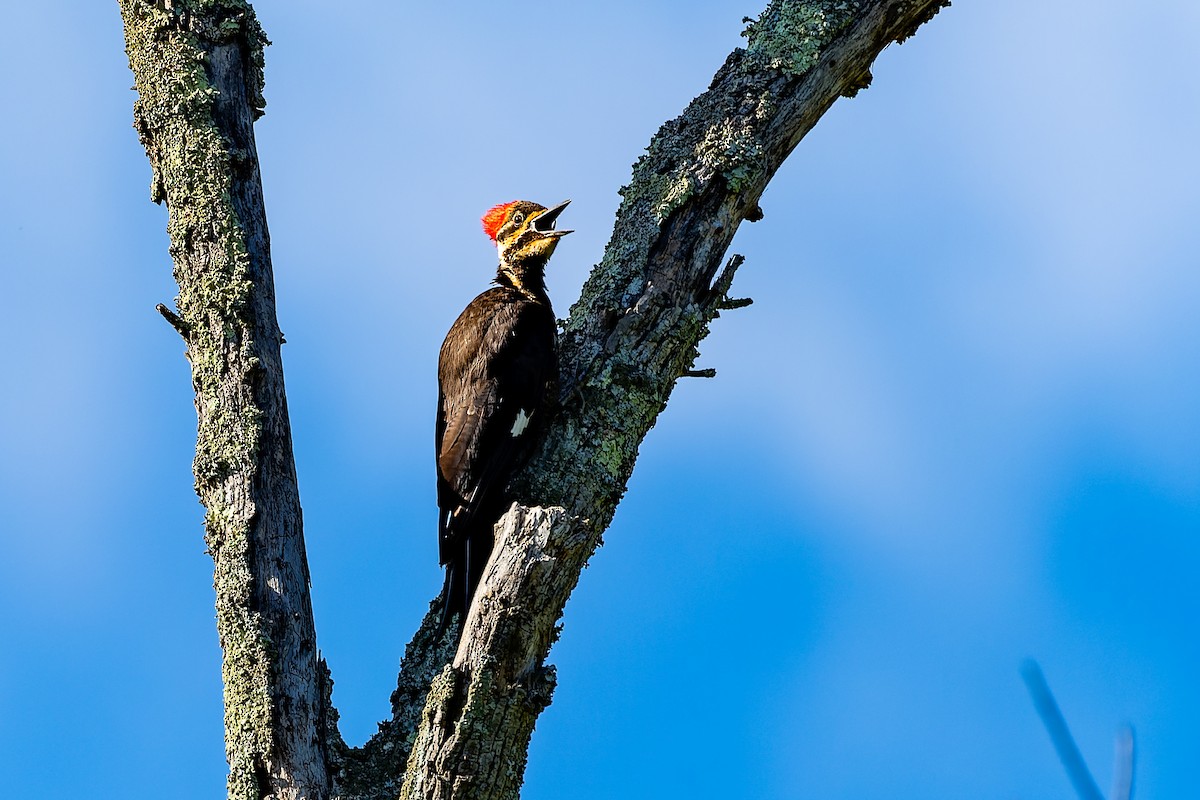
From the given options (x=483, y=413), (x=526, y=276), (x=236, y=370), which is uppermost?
(x=526, y=276)

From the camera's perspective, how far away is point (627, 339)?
11.3 ft

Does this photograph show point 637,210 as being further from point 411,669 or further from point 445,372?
point 411,669

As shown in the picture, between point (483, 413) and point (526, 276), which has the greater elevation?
point (526, 276)

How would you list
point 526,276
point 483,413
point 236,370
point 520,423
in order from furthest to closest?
point 526,276 → point 483,413 → point 520,423 → point 236,370

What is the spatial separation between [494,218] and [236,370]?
2.22 m

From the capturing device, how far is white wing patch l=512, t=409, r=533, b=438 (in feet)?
11.7

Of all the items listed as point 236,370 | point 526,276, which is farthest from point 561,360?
point 526,276

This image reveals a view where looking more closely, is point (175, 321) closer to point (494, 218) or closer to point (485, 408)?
point (485, 408)

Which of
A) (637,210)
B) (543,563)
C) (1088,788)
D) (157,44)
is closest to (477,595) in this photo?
(543,563)

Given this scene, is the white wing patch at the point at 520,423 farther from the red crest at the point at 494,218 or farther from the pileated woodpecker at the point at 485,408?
the red crest at the point at 494,218

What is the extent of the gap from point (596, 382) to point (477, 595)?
0.82 metres

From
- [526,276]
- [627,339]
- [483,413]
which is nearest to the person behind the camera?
[627,339]

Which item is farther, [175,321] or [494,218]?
[494,218]

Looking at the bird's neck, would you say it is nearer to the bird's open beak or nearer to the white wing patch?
the bird's open beak
